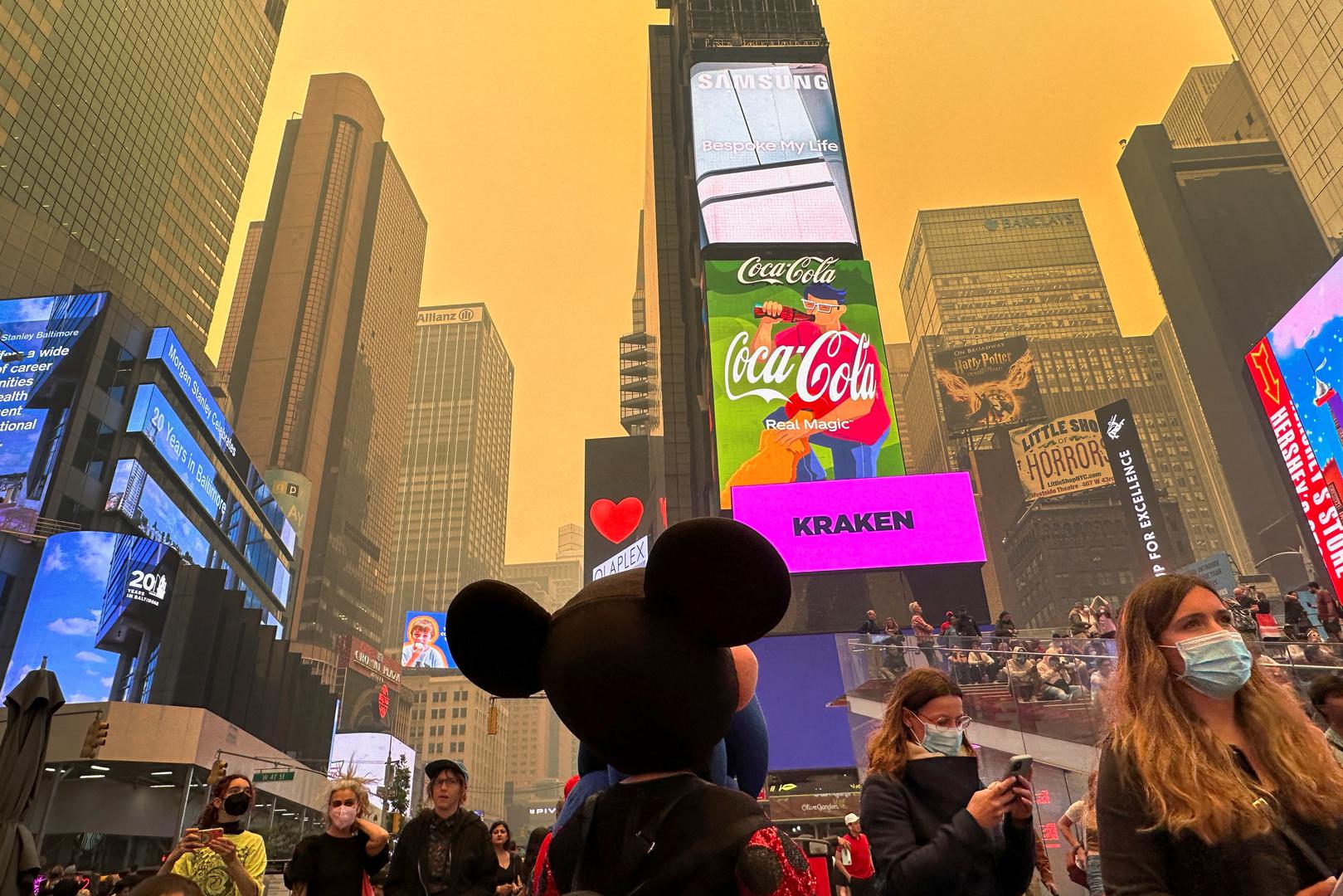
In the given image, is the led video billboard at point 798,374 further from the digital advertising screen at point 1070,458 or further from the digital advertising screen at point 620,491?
the digital advertising screen at point 1070,458

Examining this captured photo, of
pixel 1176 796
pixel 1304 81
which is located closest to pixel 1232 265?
pixel 1304 81

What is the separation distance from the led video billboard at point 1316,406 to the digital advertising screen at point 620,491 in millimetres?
26214

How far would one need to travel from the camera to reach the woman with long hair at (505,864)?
5770mm

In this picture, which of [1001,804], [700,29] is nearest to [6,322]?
[700,29]

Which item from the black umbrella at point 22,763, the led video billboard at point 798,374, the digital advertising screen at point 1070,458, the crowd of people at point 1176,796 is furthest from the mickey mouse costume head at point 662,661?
the digital advertising screen at point 1070,458

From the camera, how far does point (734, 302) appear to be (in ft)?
104

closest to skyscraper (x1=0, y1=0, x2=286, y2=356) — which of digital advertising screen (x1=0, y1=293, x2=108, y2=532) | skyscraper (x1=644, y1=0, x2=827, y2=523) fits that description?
digital advertising screen (x1=0, y1=293, x2=108, y2=532)

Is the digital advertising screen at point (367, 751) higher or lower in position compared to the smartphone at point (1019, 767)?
higher

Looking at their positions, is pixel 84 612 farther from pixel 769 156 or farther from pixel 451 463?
pixel 451 463

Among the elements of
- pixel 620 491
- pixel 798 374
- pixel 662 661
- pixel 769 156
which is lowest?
pixel 662 661

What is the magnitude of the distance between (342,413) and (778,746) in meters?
91.4

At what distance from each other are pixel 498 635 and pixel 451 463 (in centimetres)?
16996

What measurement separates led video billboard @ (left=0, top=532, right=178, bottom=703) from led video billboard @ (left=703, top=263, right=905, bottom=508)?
2141 cm

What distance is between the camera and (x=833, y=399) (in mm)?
30203
